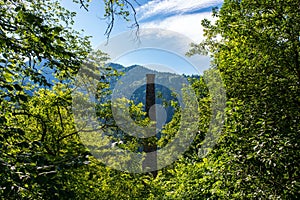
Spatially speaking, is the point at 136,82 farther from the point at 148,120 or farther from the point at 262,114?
the point at 262,114

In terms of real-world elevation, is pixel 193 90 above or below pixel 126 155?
above

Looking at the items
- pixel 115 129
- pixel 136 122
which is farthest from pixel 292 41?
pixel 136 122

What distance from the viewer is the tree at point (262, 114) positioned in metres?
3.72

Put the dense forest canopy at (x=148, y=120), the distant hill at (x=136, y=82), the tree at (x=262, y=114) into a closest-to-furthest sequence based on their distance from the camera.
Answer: the dense forest canopy at (x=148, y=120) < the tree at (x=262, y=114) < the distant hill at (x=136, y=82)

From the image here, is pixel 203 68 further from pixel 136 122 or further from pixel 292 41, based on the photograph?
pixel 292 41

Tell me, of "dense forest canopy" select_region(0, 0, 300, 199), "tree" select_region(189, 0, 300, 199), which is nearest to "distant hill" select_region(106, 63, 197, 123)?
"dense forest canopy" select_region(0, 0, 300, 199)

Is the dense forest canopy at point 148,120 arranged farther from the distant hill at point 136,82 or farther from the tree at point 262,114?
the distant hill at point 136,82

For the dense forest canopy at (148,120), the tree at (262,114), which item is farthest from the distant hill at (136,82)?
the tree at (262,114)

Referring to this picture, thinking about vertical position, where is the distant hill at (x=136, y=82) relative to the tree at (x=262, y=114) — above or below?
above

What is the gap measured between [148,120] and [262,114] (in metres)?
9.83

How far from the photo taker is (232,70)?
841cm

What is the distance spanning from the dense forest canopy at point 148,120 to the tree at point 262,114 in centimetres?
2

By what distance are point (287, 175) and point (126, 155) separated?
780 cm

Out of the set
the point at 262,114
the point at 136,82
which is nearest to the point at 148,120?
the point at 136,82
